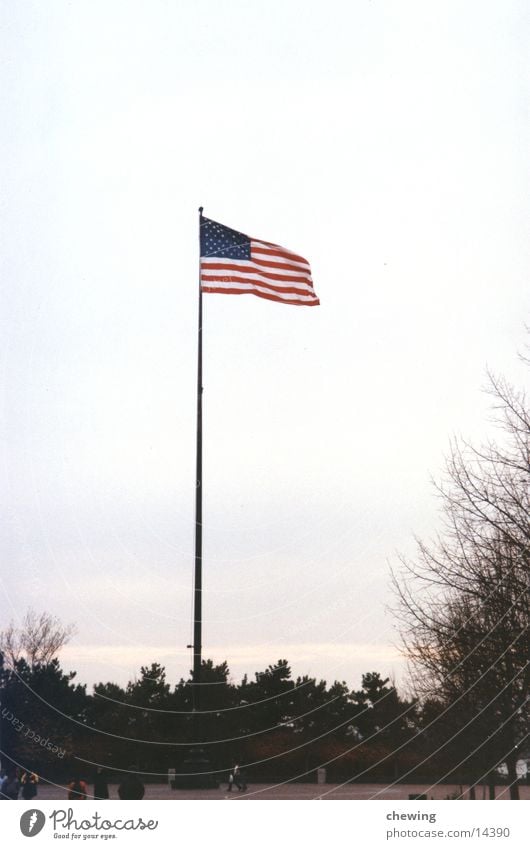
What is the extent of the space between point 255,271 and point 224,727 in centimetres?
2413

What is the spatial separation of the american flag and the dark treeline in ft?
25.1

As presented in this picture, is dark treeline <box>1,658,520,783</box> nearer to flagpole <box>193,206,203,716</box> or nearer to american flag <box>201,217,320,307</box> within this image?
flagpole <box>193,206,203,716</box>

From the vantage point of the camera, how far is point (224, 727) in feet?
131

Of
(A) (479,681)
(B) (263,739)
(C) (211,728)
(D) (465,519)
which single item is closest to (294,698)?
(B) (263,739)

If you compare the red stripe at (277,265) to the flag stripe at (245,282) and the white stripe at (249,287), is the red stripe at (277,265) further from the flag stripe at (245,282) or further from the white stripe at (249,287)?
the white stripe at (249,287)

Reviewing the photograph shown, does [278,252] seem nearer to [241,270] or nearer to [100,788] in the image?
[241,270]

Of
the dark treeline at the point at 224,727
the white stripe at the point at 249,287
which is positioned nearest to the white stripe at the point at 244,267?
the white stripe at the point at 249,287

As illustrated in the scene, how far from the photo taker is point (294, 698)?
43.2 meters

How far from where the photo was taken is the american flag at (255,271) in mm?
20000

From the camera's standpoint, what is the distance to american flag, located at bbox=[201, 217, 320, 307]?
20.0 metres

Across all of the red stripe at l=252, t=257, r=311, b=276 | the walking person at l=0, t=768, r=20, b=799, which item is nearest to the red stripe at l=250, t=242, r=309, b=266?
the red stripe at l=252, t=257, r=311, b=276

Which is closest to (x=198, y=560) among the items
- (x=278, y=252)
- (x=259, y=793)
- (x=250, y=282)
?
(x=250, y=282)
